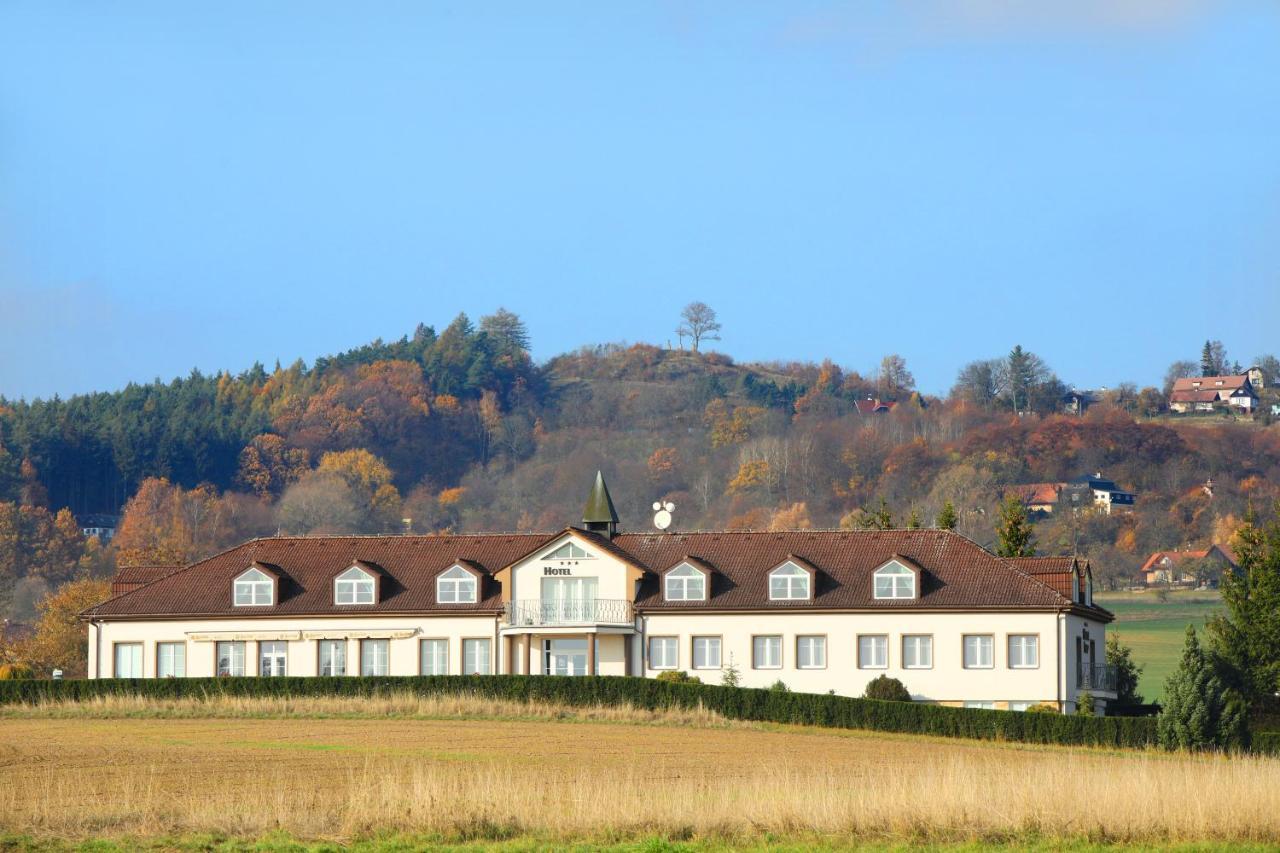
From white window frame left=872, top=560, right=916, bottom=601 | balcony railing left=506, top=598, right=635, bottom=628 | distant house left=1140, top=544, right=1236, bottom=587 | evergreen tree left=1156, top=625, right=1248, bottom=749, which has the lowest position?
evergreen tree left=1156, top=625, right=1248, bottom=749

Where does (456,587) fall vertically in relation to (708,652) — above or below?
above

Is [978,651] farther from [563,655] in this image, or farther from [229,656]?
[229,656]

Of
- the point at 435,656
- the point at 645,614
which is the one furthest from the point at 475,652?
the point at 645,614

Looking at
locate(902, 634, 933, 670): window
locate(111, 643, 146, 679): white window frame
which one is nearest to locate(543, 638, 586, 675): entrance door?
locate(902, 634, 933, 670): window

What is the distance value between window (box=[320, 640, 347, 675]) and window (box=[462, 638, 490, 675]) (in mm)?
4231

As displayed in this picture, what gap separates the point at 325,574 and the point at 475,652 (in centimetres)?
680

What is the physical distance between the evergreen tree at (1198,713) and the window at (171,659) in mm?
35067

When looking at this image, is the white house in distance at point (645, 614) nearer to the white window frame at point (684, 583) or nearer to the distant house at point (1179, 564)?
the white window frame at point (684, 583)

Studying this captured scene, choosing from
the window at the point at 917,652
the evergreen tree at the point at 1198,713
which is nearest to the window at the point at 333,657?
the window at the point at 917,652

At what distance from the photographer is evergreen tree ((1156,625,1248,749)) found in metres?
49.7

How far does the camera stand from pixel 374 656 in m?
69.0

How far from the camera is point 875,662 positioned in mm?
65688

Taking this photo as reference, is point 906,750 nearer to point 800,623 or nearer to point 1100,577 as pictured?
point 800,623

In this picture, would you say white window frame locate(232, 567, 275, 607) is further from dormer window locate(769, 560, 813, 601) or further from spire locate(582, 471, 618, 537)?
dormer window locate(769, 560, 813, 601)
